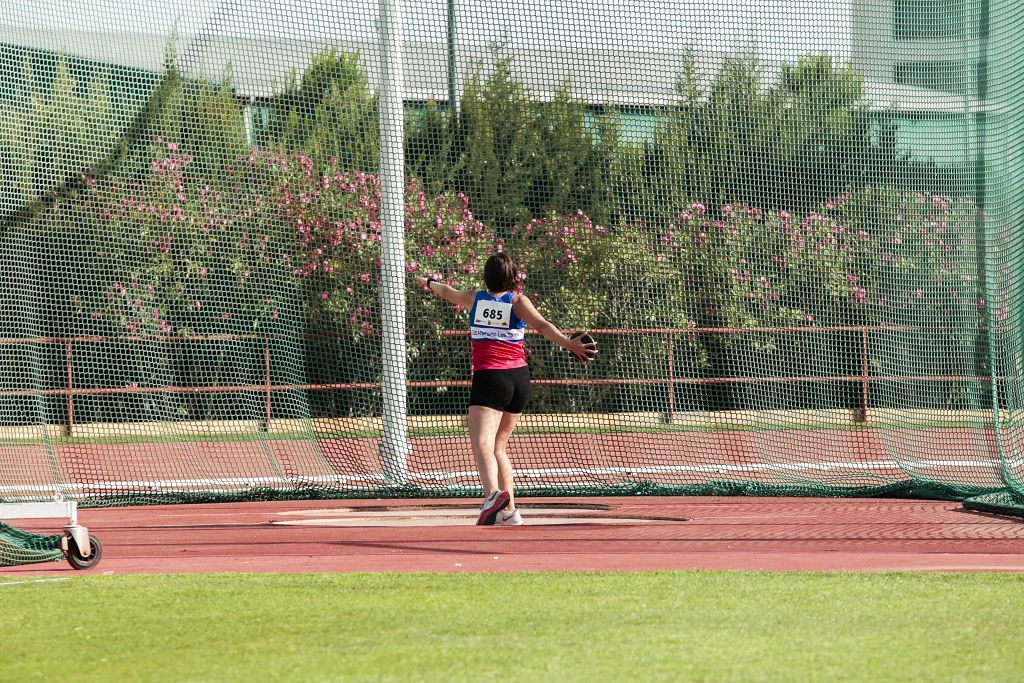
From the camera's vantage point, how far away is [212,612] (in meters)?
5.64

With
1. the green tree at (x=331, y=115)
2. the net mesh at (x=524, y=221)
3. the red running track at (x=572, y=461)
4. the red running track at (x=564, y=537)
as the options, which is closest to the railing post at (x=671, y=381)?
the net mesh at (x=524, y=221)

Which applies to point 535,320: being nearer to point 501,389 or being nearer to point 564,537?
point 501,389

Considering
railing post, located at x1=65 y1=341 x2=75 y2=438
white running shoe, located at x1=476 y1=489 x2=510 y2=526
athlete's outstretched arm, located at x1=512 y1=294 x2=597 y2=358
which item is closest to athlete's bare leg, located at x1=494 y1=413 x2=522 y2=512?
white running shoe, located at x1=476 y1=489 x2=510 y2=526

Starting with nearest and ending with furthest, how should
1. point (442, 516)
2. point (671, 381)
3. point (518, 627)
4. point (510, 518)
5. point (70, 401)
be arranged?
point (518, 627), point (510, 518), point (442, 516), point (671, 381), point (70, 401)

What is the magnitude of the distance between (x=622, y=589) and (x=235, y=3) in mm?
6930

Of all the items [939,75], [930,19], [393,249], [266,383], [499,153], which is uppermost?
[930,19]

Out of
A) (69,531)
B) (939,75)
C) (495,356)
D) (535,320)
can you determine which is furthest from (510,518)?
(939,75)

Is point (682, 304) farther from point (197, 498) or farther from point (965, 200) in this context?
point (197, 498)

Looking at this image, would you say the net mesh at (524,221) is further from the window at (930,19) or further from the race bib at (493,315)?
the race bib at (493,315)

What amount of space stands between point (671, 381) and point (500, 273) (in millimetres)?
3844

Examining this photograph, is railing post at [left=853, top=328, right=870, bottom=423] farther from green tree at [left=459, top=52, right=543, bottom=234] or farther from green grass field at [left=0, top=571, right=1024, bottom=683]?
green grass field at [left=0, top=571, right=1024, bottom=683]

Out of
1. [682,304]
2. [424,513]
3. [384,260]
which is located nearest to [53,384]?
[384,260]

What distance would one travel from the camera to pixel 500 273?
8516 mm

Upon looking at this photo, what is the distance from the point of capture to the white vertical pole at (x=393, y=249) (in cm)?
1145
